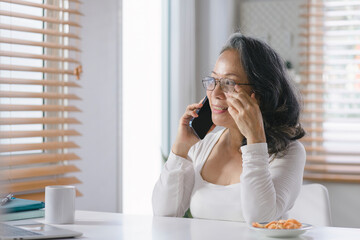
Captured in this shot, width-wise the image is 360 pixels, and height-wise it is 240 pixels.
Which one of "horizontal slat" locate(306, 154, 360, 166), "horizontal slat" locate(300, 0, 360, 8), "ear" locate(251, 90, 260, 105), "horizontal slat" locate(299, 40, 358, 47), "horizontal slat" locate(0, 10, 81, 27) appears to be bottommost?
Result: "horizontal slat" locate(306, 154, 360, 166)

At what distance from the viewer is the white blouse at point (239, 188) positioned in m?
1.54

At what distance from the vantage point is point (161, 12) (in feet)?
9.91

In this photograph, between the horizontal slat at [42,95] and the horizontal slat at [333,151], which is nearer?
the horizontal slat at [42,95]

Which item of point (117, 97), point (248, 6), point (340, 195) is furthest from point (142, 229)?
point (248, 6)

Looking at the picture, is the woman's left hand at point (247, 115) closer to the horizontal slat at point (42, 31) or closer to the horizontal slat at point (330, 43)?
the horizontal slat at point (42, 31)

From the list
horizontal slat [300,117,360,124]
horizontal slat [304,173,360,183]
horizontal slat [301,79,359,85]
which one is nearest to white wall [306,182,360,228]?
horizontal slat [304,173,360,183]

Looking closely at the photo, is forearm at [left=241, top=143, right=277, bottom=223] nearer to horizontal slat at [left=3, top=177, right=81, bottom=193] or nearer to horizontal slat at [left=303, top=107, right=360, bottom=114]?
horizontal slat at [left=3, top=177, right=81, bottom=193]

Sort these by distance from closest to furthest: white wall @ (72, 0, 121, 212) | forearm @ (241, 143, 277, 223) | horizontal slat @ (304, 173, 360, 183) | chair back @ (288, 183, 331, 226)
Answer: forearm @ (241, 143, 277, 223)
chair back @ (288, 183, 331, 226)
white wall @ (72, 0, 121, 212)
horizontal slat @ (304, 173, 360, 183)

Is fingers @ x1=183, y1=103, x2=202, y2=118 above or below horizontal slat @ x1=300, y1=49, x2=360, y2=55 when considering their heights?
below

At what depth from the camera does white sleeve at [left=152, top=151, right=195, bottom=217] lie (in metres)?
1.78

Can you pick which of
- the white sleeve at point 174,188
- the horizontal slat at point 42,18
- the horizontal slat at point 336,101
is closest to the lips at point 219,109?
the white sleeve at point 174,188

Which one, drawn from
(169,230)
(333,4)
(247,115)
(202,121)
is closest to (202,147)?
(202,121)

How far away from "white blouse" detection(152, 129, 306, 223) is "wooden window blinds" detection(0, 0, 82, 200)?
452mm

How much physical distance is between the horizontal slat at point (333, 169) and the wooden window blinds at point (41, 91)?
68.7 inches
